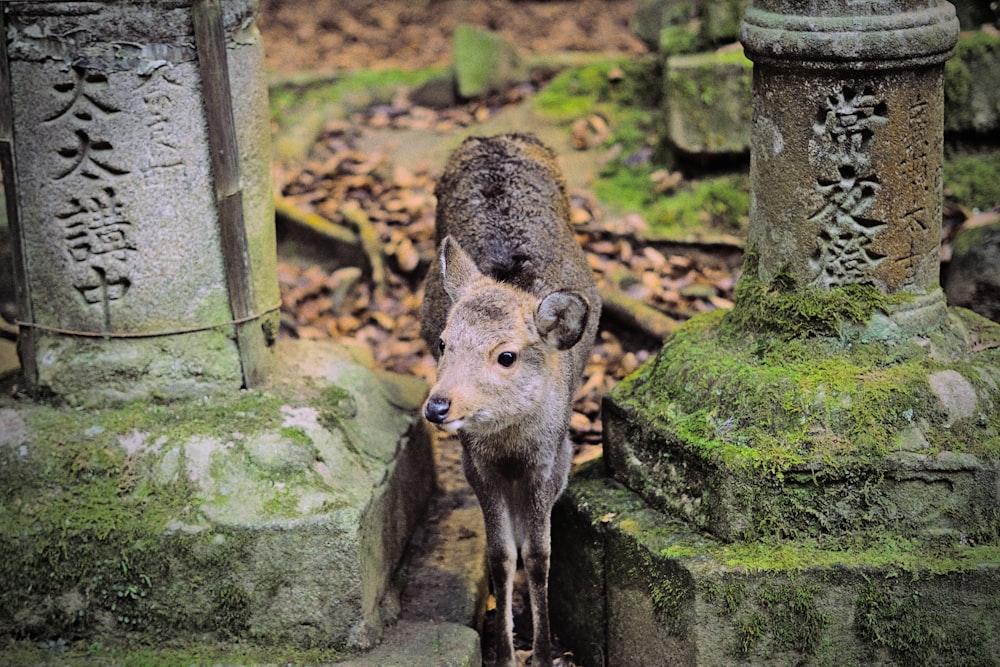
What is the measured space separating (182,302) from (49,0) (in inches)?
53.9

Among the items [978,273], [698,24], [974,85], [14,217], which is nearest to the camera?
[14,217]

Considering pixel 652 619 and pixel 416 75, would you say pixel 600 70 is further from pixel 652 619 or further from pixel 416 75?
pixel 652 619

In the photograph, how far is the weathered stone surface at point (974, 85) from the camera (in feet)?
25.1

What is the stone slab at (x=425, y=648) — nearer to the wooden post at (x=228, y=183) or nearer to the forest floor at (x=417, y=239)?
the forest floor at (x=417, y=239)

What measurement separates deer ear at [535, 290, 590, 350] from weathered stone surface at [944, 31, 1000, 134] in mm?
4039

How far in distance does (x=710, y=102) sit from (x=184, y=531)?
481cm

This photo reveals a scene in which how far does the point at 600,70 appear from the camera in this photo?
1029 cm

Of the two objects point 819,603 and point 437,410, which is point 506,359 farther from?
point 819,603

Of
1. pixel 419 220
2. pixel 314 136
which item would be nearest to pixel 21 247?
pixel 419 220

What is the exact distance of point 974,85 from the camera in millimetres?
7734

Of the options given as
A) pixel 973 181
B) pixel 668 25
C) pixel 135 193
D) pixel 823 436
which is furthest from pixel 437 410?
pixel 668 25

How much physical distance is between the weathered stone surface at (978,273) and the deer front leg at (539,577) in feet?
9.91

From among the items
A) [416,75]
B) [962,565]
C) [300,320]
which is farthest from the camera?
[416,75]

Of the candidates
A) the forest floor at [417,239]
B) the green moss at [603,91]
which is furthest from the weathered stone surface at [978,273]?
the green moss at [603,91]
